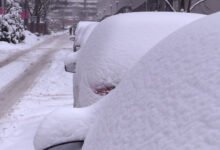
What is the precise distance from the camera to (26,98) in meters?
10.4

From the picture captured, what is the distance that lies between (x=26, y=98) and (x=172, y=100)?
30.4 ft

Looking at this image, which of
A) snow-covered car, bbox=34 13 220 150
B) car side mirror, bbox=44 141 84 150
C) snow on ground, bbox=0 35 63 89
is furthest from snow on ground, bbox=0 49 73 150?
snow-covered car, bbox=34 13 220 150

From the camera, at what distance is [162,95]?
4.75ft

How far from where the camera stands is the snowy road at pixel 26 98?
706cm

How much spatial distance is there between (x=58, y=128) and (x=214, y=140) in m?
1.41

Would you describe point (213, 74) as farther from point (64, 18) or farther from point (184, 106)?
point (64, 18)

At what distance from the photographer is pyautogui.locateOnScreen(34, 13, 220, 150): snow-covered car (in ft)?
3.98

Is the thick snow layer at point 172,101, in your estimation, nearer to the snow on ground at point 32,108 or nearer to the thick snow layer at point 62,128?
the thick snow layer at point 62,128

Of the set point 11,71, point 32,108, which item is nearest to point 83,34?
point 11,71

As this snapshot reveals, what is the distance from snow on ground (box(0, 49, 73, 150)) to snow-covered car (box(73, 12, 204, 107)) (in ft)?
6.28

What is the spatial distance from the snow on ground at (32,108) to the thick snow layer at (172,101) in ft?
15.6

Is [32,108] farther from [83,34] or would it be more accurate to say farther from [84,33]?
[83,34]

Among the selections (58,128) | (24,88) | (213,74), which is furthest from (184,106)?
(24,88)

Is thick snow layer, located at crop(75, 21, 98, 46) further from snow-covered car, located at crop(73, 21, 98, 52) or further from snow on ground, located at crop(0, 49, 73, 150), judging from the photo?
snow on ground, located at crop(0, 49, 73, 150)
